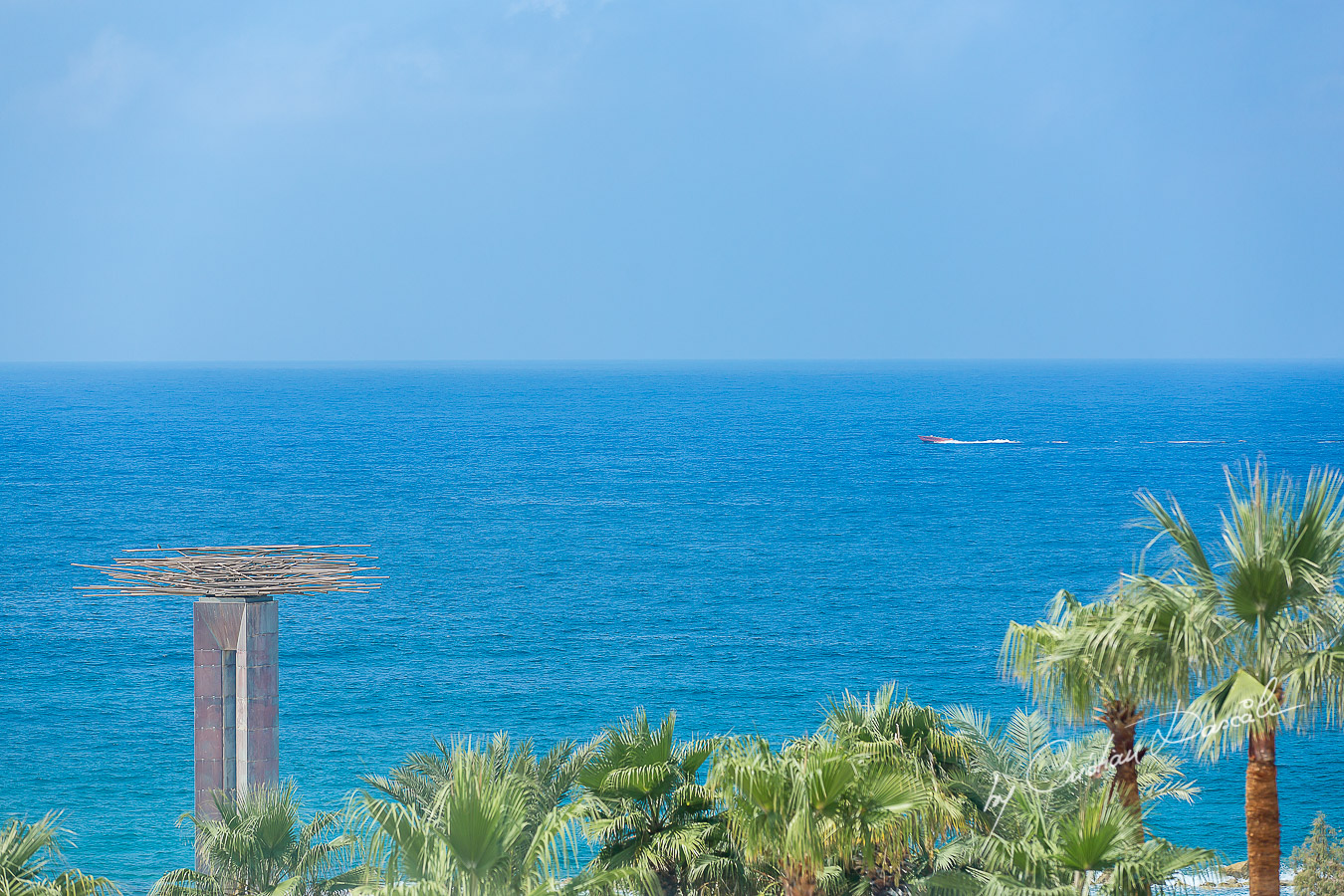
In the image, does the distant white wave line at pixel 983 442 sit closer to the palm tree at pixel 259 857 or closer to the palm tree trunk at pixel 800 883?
the palm tree at pixel 259 857

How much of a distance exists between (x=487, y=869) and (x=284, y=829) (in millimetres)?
6191

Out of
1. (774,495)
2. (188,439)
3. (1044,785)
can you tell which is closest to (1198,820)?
(1044,785)

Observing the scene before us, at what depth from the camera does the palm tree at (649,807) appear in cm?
1578

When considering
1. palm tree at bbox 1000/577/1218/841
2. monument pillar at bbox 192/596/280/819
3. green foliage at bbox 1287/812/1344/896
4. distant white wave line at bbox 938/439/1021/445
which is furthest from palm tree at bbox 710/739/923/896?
distant white wave line at bbox 938/439/1021/445

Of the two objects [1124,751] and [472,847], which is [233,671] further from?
[1124,751]

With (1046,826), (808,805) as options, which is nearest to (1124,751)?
(1046,826)

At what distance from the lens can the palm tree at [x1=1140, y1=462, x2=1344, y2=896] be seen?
38.1 ft

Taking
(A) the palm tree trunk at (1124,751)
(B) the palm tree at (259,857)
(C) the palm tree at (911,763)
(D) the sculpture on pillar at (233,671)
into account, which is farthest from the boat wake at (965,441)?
(A) the palm tree trunk at (1124,751)

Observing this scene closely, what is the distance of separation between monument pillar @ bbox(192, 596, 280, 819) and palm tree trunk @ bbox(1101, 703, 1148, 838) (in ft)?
54.9

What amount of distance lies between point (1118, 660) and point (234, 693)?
18.5 meters

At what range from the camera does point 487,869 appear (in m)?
11.7

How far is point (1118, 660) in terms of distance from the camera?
40.7 feet

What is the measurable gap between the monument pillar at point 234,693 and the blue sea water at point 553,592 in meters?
16.4

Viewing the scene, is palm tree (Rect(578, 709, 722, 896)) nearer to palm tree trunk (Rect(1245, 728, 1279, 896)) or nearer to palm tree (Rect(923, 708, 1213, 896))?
palm tree (Rect(923, 708, 1213, 896))
